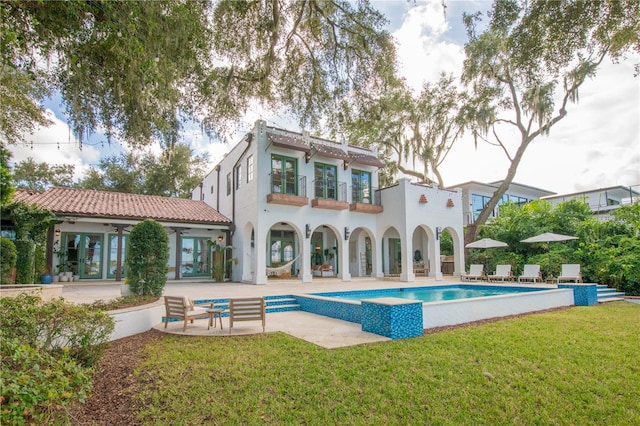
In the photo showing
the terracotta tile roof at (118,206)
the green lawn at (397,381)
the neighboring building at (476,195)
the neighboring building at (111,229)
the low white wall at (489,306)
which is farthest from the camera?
the neighboring building at (476,195)

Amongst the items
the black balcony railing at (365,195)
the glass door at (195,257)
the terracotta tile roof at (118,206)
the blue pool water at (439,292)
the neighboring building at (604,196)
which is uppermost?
the neighboring building at (604,196)

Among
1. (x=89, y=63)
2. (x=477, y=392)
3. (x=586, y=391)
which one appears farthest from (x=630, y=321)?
(x=89, y=63)

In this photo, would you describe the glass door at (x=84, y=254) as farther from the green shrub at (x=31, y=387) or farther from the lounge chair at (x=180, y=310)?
the green shrub at (x=31, y=387)

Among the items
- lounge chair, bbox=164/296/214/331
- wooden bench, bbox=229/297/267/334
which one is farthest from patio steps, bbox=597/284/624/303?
lounge chair, bbox=164/296/214/331

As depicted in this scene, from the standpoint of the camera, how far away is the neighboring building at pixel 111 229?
15.3m

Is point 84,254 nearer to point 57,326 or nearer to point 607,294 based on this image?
point 57,326

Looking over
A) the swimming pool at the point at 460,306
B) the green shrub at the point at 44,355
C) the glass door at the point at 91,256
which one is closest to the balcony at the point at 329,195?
the swimming pool at the point at 460,306

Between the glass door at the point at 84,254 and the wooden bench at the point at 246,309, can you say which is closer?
the wooden bench at the point at 246,309

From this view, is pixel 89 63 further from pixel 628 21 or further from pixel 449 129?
pixel 449 129

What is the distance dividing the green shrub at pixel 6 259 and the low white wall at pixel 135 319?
5.89 metres

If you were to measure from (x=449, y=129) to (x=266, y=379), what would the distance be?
70.7 ft

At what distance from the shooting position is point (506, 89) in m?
20.8

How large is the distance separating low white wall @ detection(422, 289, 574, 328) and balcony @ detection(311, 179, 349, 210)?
9.32 metres

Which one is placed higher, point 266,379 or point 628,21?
point 628,21
